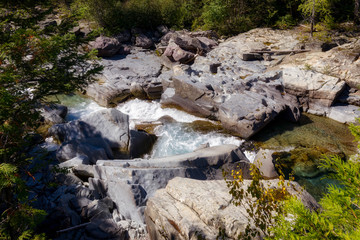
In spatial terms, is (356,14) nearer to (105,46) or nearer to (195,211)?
(105,46)

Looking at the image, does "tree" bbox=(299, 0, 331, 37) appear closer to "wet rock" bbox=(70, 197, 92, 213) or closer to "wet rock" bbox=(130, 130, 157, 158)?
"wet rock" bbox=(130, 130, 157, 158)

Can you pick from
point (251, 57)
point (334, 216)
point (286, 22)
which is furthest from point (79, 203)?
point (286, 22)

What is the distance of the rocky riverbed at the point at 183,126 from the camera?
6.76 m

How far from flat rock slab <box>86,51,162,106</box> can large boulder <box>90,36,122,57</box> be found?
25.2 inches

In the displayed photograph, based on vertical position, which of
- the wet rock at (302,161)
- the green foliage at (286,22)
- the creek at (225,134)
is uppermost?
the green foliage at (286,22)

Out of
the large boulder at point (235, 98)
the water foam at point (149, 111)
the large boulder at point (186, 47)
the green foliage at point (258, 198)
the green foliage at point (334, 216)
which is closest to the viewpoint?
the green foliage at point (334, 216)

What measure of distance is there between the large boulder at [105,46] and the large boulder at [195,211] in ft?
60.8

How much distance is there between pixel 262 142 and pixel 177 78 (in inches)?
279

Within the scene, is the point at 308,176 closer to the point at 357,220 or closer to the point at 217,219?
the point at 217,219

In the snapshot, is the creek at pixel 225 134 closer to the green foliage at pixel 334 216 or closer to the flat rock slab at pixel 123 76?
the flat rock slab at pixel 123 76

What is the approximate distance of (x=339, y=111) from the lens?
14508 mm

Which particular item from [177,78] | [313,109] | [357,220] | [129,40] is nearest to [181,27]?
[129,40]

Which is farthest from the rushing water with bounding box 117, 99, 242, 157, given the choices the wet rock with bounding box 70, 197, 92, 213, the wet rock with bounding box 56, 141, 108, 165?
the wet rock with bounding box 70, 197, 92, 213

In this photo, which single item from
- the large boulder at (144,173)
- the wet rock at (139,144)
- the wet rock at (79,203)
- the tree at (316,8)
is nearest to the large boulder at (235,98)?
the large boulder at (144,173)
